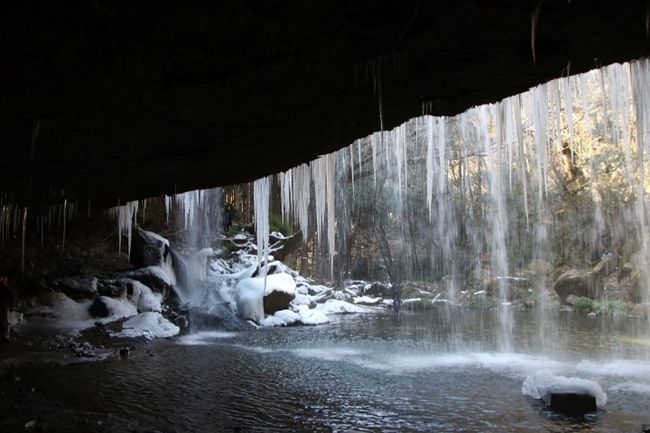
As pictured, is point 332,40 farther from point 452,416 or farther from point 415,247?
point 415,247

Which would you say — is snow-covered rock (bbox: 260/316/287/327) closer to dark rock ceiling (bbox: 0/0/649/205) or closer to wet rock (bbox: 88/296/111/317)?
wet rock (bbox: 88/296/111/317)

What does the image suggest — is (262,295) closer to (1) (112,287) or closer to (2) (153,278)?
(2) (153,278)

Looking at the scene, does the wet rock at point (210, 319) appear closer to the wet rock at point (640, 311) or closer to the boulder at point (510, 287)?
the wet rock at point (640, 311)

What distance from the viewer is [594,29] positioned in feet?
9.20

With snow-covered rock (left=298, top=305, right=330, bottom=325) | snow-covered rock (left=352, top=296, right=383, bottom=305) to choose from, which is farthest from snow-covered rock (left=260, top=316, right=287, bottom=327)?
snow-covered rock (left=352, top=296, right=383, bottom=305)

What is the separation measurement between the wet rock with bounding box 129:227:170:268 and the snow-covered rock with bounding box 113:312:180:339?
121 inches

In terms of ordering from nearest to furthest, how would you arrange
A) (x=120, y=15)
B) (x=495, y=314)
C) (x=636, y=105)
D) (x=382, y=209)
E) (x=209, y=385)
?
1. (x=120, y=15)
2. (x=636, y=105)
3. (x=209, y=385)
4. (x=495, y=314)
5. (x=382, y=209)

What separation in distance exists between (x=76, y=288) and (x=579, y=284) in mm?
17904

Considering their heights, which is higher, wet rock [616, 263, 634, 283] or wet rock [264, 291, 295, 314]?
wet rock [616, 263, 634, 283]

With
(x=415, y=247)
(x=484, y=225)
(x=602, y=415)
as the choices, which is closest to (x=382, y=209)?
(x=415, y=247)

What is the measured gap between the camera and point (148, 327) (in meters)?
10.0

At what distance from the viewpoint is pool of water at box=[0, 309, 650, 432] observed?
14.5 feet

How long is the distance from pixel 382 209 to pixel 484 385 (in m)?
13.5

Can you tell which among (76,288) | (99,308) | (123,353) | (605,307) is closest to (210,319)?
(99,308)
